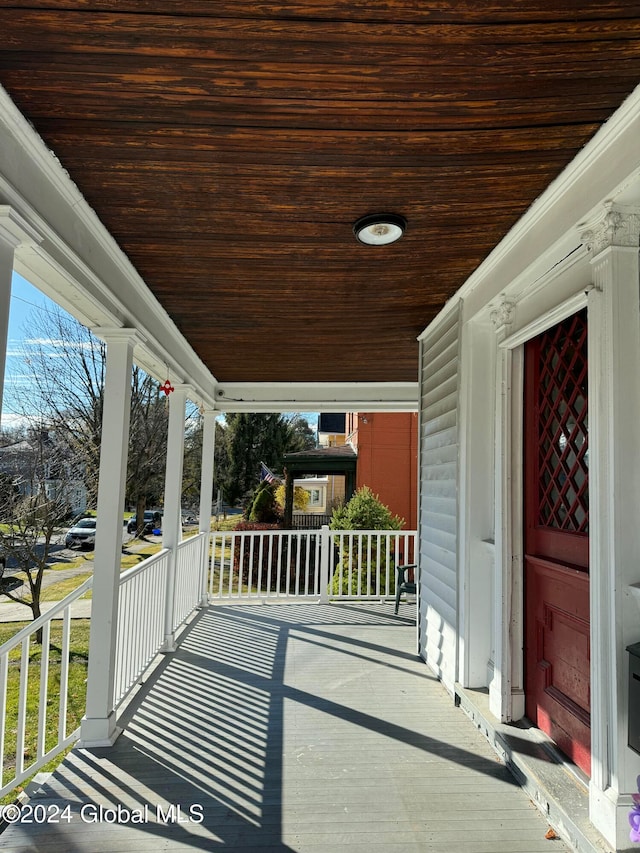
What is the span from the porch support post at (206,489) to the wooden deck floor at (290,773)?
6.55 feet

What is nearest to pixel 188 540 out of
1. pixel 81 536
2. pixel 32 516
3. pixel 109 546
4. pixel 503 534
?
pixel 109 546

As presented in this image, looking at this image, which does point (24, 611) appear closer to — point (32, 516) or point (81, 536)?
point (32, 516)

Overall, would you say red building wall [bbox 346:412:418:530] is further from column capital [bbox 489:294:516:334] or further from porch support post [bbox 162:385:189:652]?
column capital [bbox 489:294:516:334]

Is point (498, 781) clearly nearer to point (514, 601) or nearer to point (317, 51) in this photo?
point (514, 601)

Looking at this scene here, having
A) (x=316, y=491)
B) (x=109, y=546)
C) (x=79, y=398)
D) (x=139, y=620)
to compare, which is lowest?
(x=139, y=620)

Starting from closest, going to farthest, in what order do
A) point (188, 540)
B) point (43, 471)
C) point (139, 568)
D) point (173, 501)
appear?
1. point (139, 568)
2. point (173, 501)
3. point (188, 540)
4. point (43, 471)

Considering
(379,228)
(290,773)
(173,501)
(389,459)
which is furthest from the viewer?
(389,459)

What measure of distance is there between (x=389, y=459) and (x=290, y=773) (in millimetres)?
9712

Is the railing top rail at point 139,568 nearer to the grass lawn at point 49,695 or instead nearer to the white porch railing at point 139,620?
the white porch railing at point 139,620

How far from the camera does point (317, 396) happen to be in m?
6.65

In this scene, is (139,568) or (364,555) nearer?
(139,568)

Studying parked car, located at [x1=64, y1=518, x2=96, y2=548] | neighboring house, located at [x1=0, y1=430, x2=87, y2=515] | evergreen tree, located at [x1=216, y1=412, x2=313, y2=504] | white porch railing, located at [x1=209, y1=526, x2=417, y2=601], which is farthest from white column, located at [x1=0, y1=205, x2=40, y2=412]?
evergreen tree, located at [x1=216, y1=412, x2=313, y2=504]

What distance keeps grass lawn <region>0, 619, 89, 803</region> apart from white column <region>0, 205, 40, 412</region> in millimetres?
3620

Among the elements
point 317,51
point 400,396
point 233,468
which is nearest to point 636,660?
point 317,51
